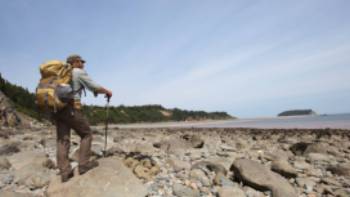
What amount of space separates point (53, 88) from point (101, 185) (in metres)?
1.71

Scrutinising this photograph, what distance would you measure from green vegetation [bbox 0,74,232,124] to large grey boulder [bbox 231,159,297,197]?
388 inches

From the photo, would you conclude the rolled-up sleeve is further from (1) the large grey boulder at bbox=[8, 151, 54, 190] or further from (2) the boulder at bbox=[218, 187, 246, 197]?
(2) the boulder at bbox=[218, 187, 246, 197]

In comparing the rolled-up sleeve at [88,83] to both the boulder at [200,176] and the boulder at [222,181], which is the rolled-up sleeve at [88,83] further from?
the boulder at [222,181]

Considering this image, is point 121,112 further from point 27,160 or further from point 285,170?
point 285,170

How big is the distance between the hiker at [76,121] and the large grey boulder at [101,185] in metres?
0.16

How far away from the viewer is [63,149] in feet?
12.9

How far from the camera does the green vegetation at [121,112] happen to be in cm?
3234

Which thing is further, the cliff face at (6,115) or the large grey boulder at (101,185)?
the cliff face at (6,115)

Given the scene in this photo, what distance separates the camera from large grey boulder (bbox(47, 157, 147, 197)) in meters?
3.64

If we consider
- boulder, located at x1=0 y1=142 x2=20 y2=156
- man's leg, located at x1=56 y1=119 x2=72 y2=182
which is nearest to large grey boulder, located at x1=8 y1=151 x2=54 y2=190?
man's leg, located at x1=56 y1=119 x2=72 y2=182

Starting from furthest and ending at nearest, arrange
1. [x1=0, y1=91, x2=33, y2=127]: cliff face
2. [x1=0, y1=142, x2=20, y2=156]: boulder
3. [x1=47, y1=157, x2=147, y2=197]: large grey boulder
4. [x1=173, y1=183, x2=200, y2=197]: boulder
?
[x1=0, y1=91, x2=33, y2=127]: cliff face → [x1=0, y1=142, x2=20, y2=156]: boulder → [x1=173, y1=183, x2=200, y2=197]: boulder → [x1=47, y1=157, x2=147, y2=197]: large grey boulder

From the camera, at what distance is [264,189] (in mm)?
4613

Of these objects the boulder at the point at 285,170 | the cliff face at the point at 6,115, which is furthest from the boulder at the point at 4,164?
the cliff face at the point at 6,115

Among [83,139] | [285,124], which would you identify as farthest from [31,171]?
[285,124]
